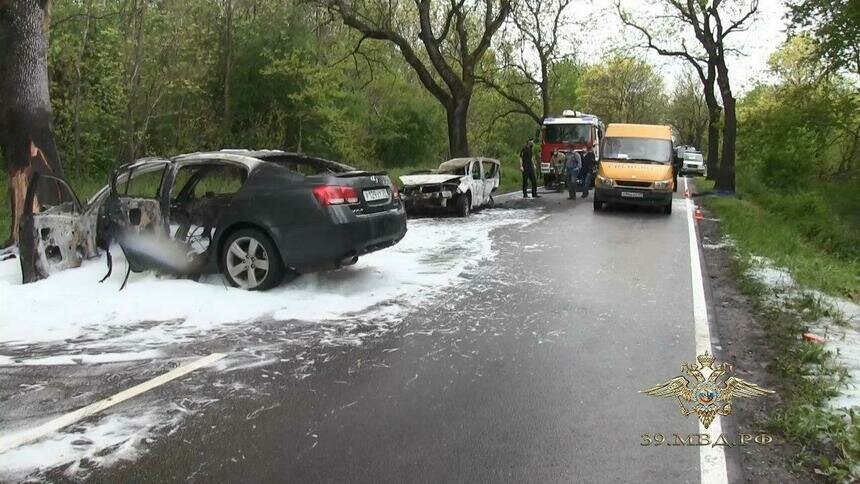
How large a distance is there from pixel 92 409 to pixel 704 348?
4.48m

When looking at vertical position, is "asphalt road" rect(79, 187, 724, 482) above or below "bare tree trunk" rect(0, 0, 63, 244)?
below

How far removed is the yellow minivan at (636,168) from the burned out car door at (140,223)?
11.5 m

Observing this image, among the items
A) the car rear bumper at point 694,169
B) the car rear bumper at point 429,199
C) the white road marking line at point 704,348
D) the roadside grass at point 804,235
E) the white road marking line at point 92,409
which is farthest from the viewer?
the car rear bumper at point 694,169

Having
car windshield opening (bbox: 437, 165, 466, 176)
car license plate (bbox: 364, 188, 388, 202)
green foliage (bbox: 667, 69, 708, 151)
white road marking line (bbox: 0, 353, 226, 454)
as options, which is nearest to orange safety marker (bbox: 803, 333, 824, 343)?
car license plate (bbox: 364, 188, 388, 202)

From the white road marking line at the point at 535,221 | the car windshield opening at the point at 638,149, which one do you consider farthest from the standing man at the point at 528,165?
the white road marking line at the point at 535,221

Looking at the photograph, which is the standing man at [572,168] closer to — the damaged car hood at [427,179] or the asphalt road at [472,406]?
the damaged car hood at [427,179]

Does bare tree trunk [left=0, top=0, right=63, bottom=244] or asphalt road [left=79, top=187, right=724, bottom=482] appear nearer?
asphalt road [left=79, top=187, right=724, bottom=482]

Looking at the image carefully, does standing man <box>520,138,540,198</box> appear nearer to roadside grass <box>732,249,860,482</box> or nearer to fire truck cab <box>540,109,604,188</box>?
fire truck cab <box>540,109,604,188</box>

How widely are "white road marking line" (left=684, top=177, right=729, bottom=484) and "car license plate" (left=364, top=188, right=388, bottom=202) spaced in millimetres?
3499

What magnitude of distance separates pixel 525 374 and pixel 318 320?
2.19 meters

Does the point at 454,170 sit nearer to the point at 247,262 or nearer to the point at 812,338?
the point at 247,262

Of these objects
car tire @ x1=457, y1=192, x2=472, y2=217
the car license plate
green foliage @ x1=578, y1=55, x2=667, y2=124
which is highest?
green foliage @ x1=578, y1=55, x2=667, y2=124

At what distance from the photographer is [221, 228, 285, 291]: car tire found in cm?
694

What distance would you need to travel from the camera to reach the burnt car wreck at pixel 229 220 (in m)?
6.84
